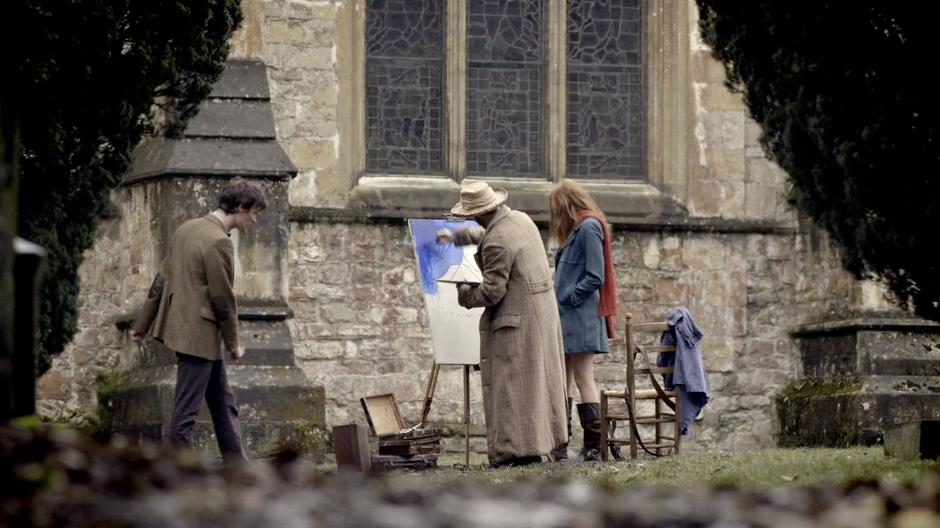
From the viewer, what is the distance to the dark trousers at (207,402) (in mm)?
9766

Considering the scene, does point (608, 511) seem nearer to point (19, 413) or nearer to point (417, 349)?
point (19, 413)

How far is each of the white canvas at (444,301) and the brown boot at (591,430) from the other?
143cm

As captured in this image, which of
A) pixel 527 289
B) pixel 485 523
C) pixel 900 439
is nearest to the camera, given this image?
pixel 485 523

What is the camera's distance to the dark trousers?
32.0ft

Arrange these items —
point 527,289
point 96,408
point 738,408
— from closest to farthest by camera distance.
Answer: point 527,289 < point 96,408 < point 738,408

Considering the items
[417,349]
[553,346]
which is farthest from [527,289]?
[417,349]

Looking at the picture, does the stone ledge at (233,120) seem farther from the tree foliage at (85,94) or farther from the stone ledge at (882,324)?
the stone ledge at (882,324)

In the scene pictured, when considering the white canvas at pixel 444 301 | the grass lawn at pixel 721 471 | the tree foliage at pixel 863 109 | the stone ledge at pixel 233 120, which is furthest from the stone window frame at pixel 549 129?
the tree foliage at pixel 863 109

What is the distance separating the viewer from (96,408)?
1504cm

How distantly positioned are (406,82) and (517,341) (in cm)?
583

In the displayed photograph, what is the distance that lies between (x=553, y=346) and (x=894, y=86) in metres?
2.47

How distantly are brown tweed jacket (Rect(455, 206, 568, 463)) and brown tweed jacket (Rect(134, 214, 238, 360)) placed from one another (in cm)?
156

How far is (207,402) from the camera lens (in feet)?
32.3

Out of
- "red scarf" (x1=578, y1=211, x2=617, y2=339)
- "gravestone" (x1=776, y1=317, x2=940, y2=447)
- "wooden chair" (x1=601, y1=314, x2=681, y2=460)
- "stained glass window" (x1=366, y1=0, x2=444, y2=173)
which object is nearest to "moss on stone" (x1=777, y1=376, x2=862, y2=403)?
"gravestone" (x1=776, y1=317, x2=940, y2=447)
